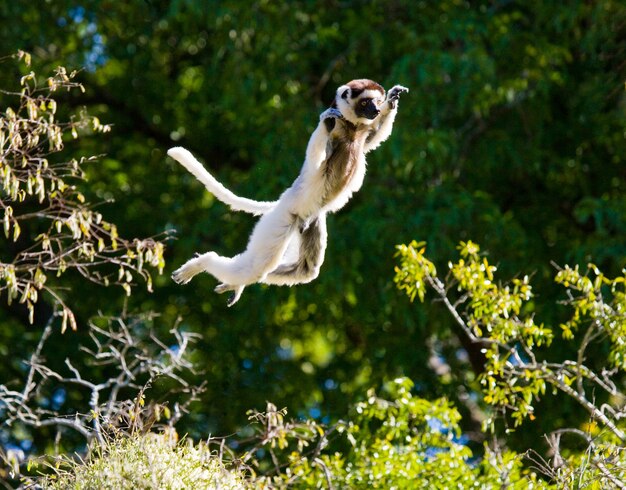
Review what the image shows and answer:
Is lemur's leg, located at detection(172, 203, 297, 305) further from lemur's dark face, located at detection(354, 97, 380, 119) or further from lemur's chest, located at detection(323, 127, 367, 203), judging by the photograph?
lemur's dark face, located at detection(354, 97, 380, 119)

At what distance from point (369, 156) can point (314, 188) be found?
4.41 meters

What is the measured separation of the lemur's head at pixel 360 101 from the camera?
5117 mm

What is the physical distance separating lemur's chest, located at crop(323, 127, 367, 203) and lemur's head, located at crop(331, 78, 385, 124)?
0.48 ft

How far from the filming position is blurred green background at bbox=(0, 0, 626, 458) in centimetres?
939

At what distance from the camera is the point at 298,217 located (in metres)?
5.48

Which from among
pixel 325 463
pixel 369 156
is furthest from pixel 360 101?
pixel 369 156

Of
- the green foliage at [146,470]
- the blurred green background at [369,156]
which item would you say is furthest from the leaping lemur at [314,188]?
the blurred green background at [369,156]

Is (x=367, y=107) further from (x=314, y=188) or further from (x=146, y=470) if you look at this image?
(x=146, y=470)

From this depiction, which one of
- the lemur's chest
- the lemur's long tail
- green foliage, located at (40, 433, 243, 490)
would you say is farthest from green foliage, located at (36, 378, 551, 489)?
the lemur's chest

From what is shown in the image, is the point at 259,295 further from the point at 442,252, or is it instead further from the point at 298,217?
the point at 298,217

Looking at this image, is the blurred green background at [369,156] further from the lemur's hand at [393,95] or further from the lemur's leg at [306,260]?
the lemur's hand at [393,95]

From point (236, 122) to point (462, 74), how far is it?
2.34 metres

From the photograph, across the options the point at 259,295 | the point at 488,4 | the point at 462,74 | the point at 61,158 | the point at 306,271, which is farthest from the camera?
the point at 61,158

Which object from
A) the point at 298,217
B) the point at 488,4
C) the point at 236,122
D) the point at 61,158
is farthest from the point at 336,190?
the point at 61,158
